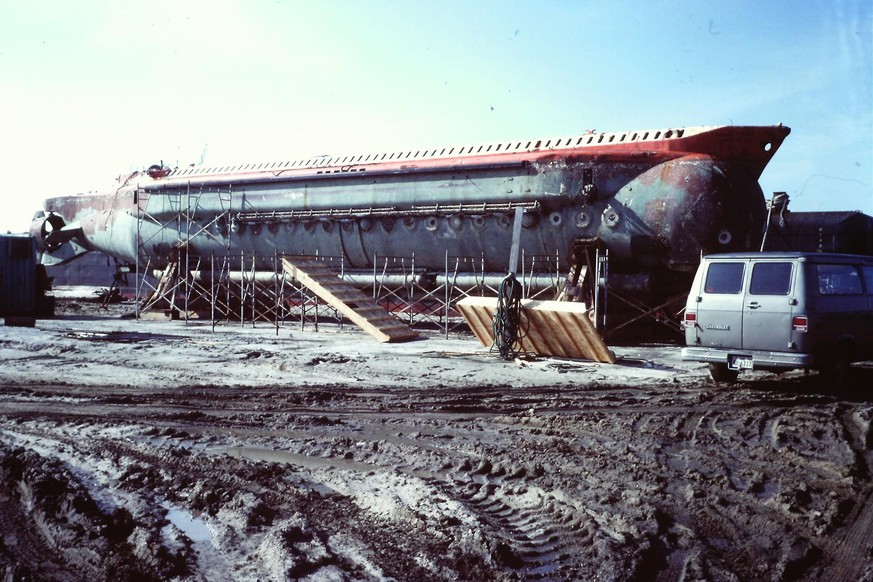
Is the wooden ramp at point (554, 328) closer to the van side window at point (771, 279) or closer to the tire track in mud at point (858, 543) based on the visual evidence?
the van side window at point (771, 279)

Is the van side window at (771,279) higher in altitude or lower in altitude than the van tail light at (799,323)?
higher

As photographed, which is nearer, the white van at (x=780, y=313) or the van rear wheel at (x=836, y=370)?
the white van at (x=780, y=313)

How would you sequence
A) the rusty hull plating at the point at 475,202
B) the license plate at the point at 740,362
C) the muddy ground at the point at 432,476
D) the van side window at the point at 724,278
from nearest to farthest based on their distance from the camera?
the muddy ground at the point at 432,476 → the license plate at the point at 740,362 → the van side window at the point at 724,278 → the rusty hull plating at the point at 475,202

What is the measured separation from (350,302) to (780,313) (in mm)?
9395

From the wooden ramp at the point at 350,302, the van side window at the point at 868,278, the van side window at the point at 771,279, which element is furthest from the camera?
the wooden ramp at the point at 350,302

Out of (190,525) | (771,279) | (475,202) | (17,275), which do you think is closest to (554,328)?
(771,279)

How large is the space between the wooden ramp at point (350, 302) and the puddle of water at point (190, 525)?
10.4 m

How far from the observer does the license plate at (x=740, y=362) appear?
9.15 meters

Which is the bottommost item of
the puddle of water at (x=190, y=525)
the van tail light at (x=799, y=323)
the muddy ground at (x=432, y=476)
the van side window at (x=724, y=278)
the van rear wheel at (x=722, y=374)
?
the puddle of water at (x=190, y=525)

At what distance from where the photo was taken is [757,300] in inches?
360

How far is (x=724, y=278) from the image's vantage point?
9.58m

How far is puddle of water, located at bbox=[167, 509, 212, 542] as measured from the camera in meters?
4.33

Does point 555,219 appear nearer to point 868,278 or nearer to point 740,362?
point 868,278

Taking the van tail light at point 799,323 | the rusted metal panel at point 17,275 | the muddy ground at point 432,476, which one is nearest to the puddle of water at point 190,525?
the muddy ground at point 432,476
